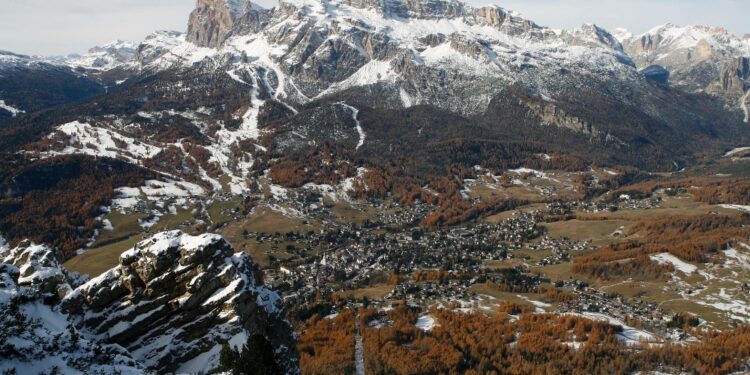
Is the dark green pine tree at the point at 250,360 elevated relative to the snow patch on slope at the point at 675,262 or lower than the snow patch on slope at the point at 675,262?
elevated

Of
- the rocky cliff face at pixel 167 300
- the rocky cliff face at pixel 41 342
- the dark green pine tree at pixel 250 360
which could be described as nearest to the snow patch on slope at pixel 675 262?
the rocky cliff face at pixel 167 300

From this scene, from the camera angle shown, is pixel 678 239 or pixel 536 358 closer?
pixel 536 358

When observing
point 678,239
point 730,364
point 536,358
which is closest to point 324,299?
point 536,358

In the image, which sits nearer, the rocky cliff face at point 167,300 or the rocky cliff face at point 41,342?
the rocky cliff face at point 41,342

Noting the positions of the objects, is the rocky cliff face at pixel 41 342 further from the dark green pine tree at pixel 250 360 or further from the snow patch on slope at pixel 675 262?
the snow patch on slope at pixel 675 262

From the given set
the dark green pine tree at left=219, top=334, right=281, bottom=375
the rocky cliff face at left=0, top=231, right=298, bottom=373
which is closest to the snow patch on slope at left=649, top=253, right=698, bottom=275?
the rocky cliff face at left=0, top=231, right=298, bottom=373

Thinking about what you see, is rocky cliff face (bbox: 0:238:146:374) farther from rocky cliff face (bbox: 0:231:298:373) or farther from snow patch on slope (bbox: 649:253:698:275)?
snow patch on slope (bbox: 649:253:698:275)

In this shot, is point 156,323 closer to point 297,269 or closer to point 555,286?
point 297,269
